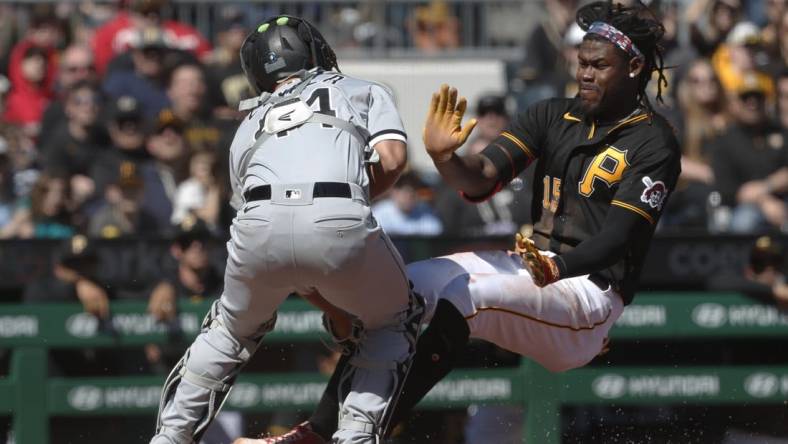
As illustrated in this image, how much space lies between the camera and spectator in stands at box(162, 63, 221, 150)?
10.3 m

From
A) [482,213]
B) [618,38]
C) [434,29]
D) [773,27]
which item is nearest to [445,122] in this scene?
[618,38]

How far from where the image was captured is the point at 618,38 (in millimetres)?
5820

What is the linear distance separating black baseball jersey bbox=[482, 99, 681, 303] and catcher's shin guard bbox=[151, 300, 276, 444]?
1.32 m

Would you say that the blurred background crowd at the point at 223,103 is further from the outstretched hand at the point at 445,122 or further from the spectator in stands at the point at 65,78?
the outstretched hand at the point at 445,122

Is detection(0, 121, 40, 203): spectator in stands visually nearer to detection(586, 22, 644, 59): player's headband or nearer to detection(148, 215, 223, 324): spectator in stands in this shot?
detection(148, 215, 223, 324): spectator in stands

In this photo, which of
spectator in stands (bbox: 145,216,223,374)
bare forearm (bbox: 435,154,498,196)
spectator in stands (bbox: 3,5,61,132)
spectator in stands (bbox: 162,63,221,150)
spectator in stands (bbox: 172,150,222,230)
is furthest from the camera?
spectator in stands (bbox: 3,5,61,132)

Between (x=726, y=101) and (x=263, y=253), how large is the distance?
6310mm

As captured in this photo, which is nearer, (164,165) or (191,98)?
(164,165)

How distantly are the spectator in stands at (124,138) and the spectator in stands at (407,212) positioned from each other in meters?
1.76

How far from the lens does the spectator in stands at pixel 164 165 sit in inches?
378

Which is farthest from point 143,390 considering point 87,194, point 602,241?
point 602,241

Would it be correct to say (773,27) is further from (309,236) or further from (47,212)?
(309,236)

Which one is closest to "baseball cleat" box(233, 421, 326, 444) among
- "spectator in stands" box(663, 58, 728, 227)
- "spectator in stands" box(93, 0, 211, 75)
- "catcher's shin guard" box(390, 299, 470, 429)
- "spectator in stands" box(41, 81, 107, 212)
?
"catcher's shin guard" box(390, 299, 470, 429)

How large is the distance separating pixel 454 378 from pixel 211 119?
3029 mm
